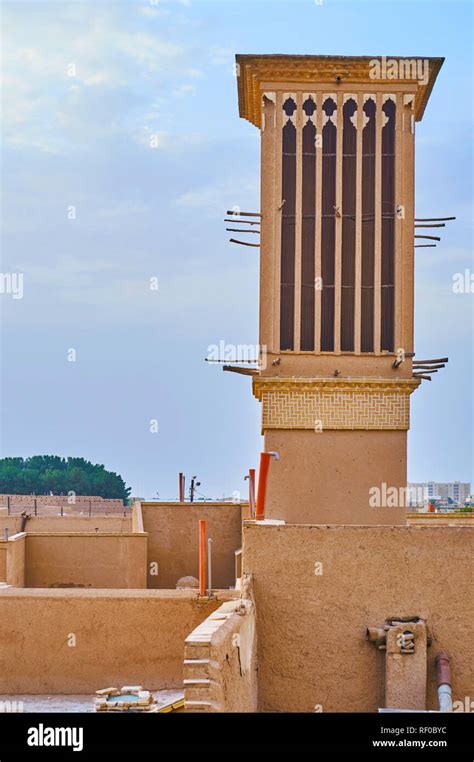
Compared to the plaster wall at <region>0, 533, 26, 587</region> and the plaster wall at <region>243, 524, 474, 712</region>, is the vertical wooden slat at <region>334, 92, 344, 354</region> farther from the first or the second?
the plaster wall at <region>0, 533, 26, 587</region>

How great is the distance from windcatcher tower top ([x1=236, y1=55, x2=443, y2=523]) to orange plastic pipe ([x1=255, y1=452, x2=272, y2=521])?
4.29 feet

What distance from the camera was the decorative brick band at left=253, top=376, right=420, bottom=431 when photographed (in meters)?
19.2

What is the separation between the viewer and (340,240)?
65.7 ft

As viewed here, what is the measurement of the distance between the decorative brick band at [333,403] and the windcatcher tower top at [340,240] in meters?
0.02

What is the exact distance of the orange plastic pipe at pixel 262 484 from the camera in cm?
1753

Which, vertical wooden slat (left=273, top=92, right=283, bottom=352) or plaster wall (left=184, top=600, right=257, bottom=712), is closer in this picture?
plaster wall (left=184, top=600, right=257, bottom=712)

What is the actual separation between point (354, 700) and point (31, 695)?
17.7ft

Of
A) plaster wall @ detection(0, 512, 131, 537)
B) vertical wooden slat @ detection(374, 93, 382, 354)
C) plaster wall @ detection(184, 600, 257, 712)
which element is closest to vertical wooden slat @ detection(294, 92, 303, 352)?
vertical wooden slat @ detection(374, 93, 382, 354)

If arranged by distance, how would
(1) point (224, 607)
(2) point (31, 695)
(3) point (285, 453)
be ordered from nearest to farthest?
(1) point (224, 607) < (2) point (31, 695) < (3) point (285, 453)

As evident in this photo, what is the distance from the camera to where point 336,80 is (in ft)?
64.7

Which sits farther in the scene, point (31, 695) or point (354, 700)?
point (31, 695)
